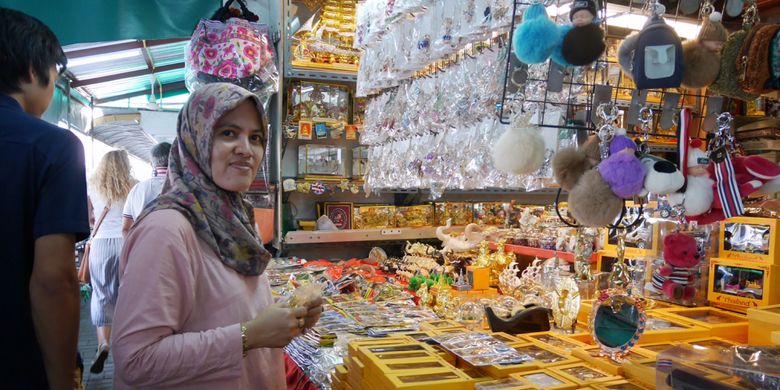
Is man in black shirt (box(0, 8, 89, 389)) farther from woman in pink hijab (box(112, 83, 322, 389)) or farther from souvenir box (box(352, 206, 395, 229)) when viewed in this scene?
souvenir box (box(352, 206, 395, 229))

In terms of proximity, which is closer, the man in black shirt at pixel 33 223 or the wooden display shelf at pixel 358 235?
the man in black shirt at pixel 33 223

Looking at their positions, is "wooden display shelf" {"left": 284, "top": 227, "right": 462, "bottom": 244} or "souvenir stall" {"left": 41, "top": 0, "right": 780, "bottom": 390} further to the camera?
"wooden display shelf" {"left": 284, "top": 227, "right": 462, "bottom": 244}

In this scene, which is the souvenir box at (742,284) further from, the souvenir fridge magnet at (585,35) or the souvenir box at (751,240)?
the souvenir fridge magnet at (585,35)

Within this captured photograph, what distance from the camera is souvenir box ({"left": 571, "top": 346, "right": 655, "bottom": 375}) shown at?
132 cm

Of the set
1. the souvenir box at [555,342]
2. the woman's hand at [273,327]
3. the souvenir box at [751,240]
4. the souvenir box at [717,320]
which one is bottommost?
the souvenir box at [555,342]

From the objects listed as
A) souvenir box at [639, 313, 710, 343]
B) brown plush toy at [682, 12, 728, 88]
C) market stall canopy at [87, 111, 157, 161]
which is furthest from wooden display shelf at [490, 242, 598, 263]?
market stall canopy at [87, 111, 157, 161]

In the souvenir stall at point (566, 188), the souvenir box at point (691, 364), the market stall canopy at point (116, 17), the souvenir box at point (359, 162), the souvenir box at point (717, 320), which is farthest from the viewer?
the souvenir box at point (359, 162)

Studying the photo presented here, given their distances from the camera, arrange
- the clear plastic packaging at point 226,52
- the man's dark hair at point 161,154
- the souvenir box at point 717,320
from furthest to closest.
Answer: the man's dark hair at point 161,154 → the clear plastic packaging at point 226,52 → the souvenir box at point 717,320

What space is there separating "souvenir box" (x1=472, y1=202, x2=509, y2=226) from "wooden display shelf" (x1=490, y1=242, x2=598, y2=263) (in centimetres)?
97

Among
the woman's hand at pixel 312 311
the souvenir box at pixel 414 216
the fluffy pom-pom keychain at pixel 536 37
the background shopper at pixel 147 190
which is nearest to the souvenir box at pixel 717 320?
the fluffy pom-pom keychain at pixel 536 37

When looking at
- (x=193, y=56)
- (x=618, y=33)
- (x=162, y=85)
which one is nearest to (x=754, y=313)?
(x=618, y=33)

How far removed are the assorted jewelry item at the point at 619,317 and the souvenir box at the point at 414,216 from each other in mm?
2706

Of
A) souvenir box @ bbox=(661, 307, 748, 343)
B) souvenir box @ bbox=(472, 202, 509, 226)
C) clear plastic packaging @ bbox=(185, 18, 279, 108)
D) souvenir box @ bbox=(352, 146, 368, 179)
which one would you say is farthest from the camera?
souvenir box @ bbox=(472, 202, 509, 226)

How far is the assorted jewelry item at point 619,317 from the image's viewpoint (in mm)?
1368
